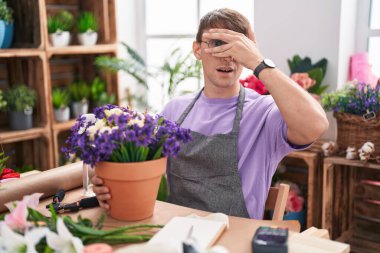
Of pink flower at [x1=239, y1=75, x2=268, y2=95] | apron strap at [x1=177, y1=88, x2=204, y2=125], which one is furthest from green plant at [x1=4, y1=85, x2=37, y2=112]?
apron strap at [x1=177, y1=88, x2=204, y2=125]

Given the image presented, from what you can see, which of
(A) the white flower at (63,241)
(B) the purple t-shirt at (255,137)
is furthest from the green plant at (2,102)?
(A) the white flower at (63,241)

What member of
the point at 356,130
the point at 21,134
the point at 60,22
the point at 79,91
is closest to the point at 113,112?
the point at 356,130

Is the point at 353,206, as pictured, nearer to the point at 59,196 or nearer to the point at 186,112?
the point at 186,112

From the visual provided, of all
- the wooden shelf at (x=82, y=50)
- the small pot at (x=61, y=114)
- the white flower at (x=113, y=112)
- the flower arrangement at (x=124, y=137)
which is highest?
the wooden shelf at (x=82, y=50)

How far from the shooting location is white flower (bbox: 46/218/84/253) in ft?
2.98

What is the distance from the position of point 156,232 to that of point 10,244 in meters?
0.35

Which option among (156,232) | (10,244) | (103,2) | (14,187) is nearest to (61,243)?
(10,244)

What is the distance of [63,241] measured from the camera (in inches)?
36.4

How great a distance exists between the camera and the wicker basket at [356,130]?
2.43m

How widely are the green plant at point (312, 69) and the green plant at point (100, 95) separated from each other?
1.36 metres

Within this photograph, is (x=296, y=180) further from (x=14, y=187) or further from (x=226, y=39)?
(x=14, y=187)

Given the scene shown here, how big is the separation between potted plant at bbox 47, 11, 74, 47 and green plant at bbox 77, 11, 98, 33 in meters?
0.09

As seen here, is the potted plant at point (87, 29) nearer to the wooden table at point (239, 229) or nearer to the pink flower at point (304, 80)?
the pink flower at point (304, 80)

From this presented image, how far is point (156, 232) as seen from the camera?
1131 millimetres
